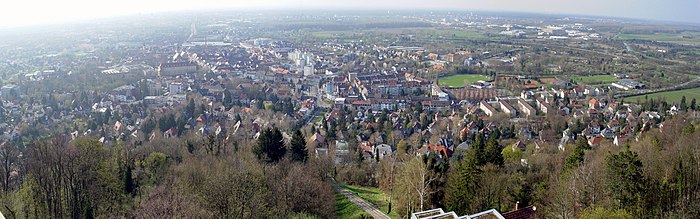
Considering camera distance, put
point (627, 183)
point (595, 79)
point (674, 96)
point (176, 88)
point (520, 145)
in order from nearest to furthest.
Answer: point (627, 183) < point (520, 145) < point (674, 96) < point (176, 88) < point (595, 79)

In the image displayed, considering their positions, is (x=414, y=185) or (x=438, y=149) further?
(x=438, y=149)

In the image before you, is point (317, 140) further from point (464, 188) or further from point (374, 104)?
point (464, 188)

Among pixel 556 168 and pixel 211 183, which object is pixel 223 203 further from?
pixel 556 168

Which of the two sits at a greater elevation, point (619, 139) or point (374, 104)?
point (619, 139)

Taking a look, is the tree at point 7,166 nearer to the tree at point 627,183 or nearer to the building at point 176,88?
the tree at point 627,183

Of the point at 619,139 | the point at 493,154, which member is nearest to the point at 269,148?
the point at 493,154

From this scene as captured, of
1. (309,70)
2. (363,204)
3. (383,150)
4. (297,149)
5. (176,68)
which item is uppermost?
(297,149)

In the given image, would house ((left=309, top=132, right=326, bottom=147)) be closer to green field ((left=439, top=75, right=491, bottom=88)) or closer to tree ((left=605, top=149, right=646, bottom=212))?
tree ((left=605, top=149, right=646, bottom=212))
